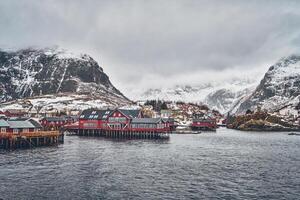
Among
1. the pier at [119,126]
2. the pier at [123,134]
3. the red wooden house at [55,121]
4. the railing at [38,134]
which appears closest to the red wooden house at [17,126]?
the railing at [38,134]

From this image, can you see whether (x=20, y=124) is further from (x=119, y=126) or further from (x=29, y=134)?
(x=119, y=126)

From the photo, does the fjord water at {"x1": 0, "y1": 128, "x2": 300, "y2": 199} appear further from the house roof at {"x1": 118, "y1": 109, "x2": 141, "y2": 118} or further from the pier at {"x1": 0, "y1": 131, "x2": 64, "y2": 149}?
the house roof at {"x1": 118, "y1": 109, "x2": 141, "y2": 118}

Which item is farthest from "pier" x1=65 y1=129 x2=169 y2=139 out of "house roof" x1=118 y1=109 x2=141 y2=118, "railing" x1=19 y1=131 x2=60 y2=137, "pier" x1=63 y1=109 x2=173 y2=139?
"railing" x1=19 y1=131 x2=60 y2=137

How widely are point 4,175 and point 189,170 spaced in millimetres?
29487

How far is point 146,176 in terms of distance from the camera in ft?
178

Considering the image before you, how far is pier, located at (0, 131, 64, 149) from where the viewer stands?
89062mm

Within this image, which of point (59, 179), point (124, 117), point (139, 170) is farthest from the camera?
point (124, 117)

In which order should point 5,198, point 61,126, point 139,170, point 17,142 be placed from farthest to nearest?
point 61,126 → point 17,142 → point 139,170 → point 5,198

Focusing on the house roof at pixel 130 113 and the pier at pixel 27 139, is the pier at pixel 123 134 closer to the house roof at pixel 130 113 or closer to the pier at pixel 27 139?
the house roof at pixel 130 113

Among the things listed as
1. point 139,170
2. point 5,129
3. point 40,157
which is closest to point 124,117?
point 5,129

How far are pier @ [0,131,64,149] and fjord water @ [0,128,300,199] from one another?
10.2 metres

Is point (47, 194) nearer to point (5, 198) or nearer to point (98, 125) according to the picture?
point (5, 198)

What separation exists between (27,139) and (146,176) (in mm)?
51182

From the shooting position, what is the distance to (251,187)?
4778 centimetres
